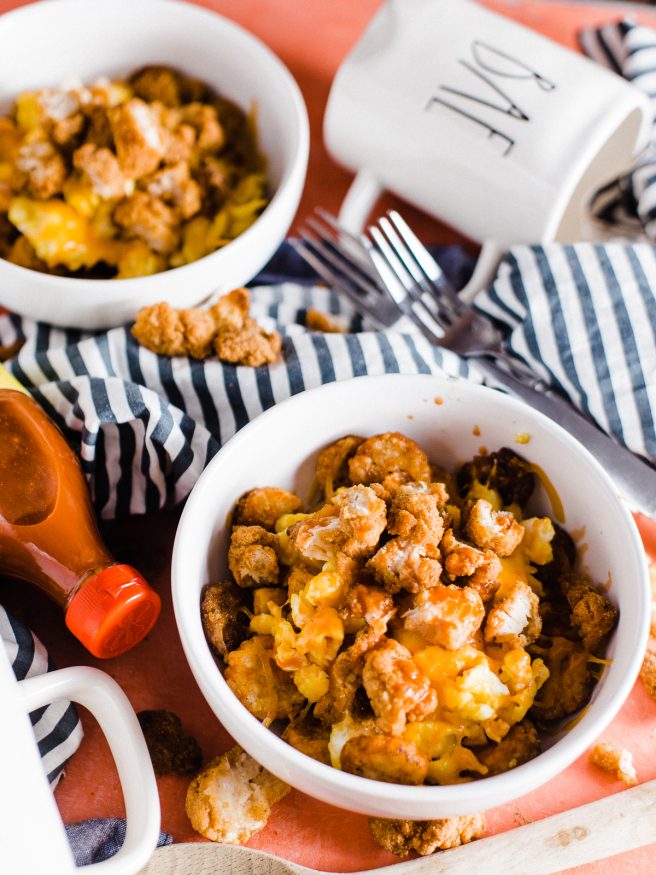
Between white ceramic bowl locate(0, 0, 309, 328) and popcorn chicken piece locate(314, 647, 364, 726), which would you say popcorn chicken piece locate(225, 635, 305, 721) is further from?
white ceramic bowl locate(0, 0, 309, 328)

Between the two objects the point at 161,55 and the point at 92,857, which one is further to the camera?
the point at 161,55

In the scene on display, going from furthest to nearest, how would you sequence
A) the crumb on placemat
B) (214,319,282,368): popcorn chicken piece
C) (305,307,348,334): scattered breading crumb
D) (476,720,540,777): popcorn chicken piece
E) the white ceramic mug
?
(305,307,348,334): scattered breading crumb, (214,319,282,368): popcorn chicken piece, the crumb on placemat, (476,720,540,777): popcorn chicken piece, the white ceramic mug

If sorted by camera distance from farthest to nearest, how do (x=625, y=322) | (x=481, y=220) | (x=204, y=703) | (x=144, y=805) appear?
(x=481, y=220) → (x=625, y=322) → (x=204, y=703) → (x=144, y=805)

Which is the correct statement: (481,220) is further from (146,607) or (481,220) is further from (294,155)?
(146,607)

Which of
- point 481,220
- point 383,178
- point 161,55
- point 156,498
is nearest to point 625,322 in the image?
point 481,220

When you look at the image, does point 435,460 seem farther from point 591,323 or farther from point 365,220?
point 365,220

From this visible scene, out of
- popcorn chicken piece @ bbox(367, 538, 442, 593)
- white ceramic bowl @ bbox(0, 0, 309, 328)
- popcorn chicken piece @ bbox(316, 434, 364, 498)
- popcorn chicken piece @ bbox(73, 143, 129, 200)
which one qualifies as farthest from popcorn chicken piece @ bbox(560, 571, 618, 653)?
popcorn chicken piece @ bbox(73, 143, 129, 200)
